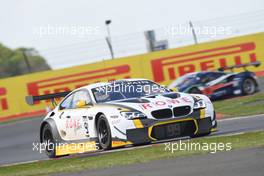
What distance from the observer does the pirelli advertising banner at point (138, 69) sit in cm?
2717

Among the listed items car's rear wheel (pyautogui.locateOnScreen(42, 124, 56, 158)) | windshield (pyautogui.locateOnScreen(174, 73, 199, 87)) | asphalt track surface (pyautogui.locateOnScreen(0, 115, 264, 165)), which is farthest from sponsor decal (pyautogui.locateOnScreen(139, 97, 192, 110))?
windshield (pyautogui.locateOnScreen(174, 73, 199, 87))

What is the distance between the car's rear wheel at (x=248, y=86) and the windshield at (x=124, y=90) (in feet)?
35.0

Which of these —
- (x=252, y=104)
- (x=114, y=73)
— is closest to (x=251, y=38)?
(x=114, y=73)

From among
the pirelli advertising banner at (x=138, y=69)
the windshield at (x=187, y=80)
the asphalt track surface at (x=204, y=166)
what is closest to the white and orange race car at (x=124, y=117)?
the asphalt track surface at (x=204, y=166)

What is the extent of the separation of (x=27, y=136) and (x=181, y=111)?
28.3 ft

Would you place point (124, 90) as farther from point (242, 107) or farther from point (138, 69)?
point (138, 69)

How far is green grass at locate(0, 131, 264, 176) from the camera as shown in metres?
8.71

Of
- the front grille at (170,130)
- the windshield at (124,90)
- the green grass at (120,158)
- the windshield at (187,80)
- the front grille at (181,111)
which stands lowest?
the green grass at (120,158)

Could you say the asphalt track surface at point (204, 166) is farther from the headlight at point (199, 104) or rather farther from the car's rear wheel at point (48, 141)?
the car's rear wheel at point (48, 141)

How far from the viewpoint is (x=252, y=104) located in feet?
58.1

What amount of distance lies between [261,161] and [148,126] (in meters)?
3.38

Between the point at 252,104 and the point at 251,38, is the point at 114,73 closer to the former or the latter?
the point at 251,38

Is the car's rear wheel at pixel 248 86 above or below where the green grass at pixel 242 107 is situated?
above

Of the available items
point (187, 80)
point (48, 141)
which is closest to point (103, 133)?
point (48, 141)
